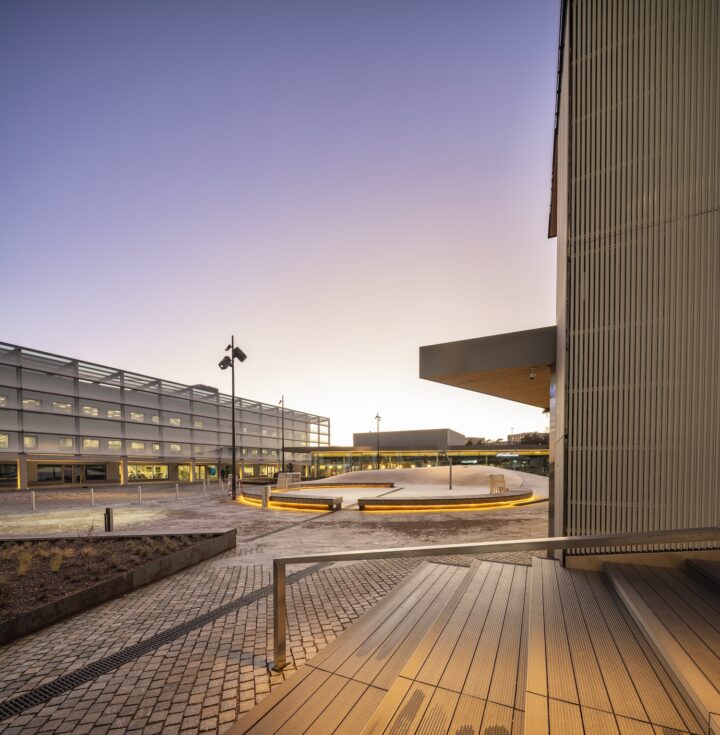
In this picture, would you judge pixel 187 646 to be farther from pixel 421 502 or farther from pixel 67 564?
pixel 421 502

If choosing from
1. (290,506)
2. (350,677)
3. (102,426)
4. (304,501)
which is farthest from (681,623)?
(102,426)

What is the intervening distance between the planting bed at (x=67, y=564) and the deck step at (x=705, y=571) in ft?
26.1

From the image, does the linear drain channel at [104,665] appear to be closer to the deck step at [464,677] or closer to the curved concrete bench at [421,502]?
the deck step at [464,677]

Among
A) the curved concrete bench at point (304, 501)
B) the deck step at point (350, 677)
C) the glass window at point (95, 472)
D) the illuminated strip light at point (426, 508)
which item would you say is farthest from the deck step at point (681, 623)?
the glass window at point (95, 472)

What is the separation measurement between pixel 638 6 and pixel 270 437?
66541 mm

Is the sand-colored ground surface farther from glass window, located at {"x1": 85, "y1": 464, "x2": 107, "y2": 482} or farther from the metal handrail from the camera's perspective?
glass window, located at {"x1": 85, "y1": 464, "x2": 107, "y2": 482}

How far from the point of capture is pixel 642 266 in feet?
17.3

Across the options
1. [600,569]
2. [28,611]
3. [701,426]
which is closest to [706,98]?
[701,426]

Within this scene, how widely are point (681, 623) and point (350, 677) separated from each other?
2.76m

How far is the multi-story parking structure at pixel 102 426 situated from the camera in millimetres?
35594

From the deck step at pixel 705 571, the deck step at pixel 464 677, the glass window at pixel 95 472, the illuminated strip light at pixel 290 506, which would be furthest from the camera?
the glass window at pixel 95 472

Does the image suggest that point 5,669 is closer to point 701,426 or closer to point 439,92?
point 701,426

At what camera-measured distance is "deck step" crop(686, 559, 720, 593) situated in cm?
395

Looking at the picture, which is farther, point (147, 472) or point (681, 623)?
point (147, 472)
